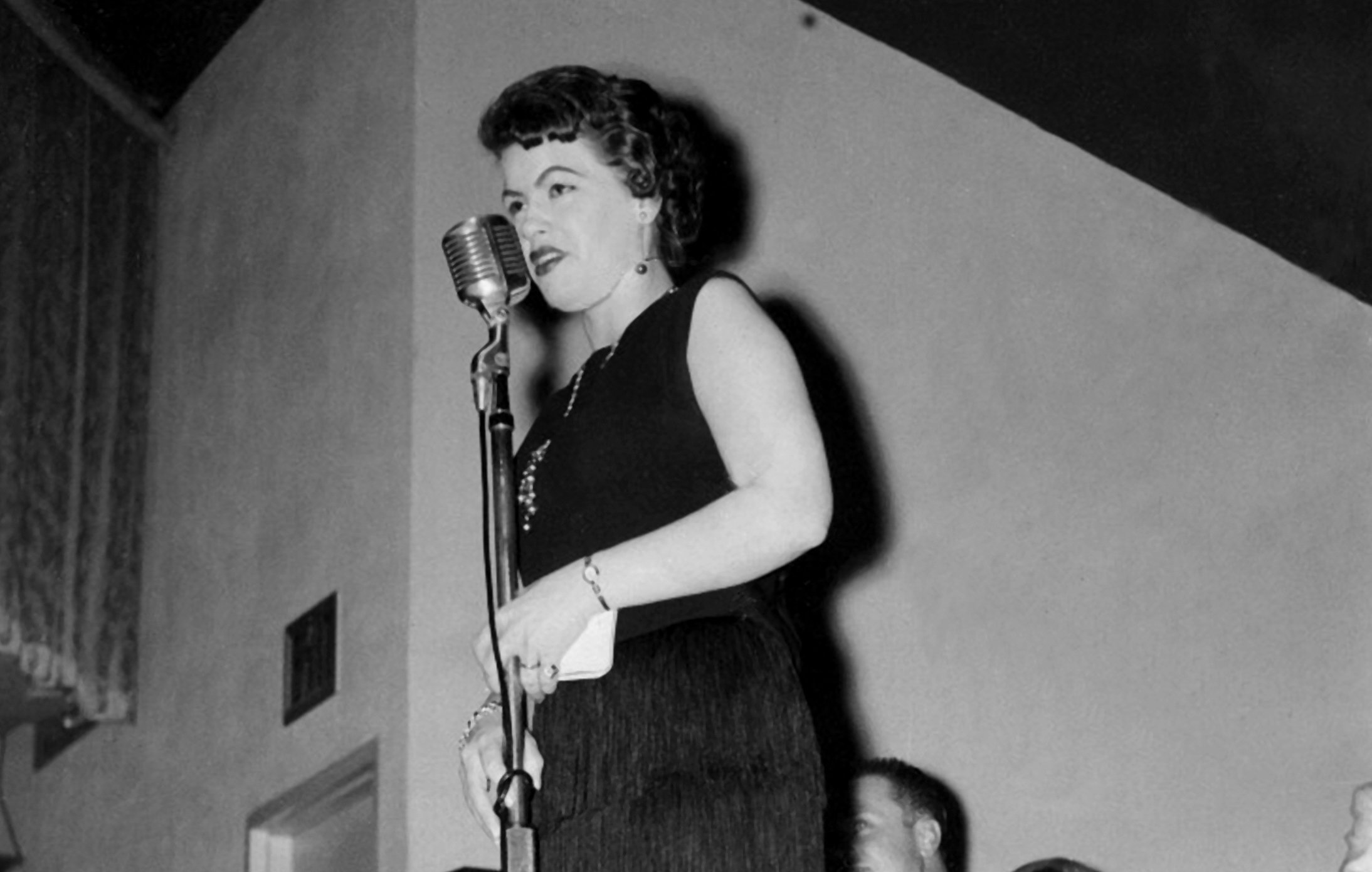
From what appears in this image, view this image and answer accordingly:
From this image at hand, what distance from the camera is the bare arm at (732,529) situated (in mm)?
1609

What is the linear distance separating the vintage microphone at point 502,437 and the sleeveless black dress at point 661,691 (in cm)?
5

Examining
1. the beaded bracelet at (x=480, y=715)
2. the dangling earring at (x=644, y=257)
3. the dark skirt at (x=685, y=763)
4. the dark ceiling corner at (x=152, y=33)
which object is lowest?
the dark skirt at (x=685, y=763)

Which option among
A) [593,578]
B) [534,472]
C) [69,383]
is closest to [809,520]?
[593,578]

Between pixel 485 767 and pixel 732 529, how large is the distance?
320mm

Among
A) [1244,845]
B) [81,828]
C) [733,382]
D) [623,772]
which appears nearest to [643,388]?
[733,382]

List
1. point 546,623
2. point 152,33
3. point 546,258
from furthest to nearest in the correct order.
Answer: point 152,33 → point 546,258 → point 546,623

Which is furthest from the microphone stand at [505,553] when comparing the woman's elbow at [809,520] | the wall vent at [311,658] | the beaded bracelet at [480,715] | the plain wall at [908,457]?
the wall vent at [311,658]

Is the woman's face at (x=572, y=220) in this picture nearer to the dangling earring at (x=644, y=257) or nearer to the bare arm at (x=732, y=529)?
the dangling earring at (x=644, y=257)

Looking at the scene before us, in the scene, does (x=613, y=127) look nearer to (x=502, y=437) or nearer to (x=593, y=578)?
(x=502, y=437)

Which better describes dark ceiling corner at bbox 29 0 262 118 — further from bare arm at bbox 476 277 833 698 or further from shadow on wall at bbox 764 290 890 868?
bare arm at bbox 476 277 833 698

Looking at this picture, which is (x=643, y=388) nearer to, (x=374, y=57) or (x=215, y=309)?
(x=374, y=57)

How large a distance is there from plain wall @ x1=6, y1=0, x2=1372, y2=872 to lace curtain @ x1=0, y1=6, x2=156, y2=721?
0.23 m

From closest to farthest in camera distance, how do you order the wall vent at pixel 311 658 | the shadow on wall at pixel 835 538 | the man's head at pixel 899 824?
the man's head at pixel 899 824, the wall vent at pixel 311 658, the shadow on wall at pixel 835 538

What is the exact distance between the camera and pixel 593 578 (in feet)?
5.29
